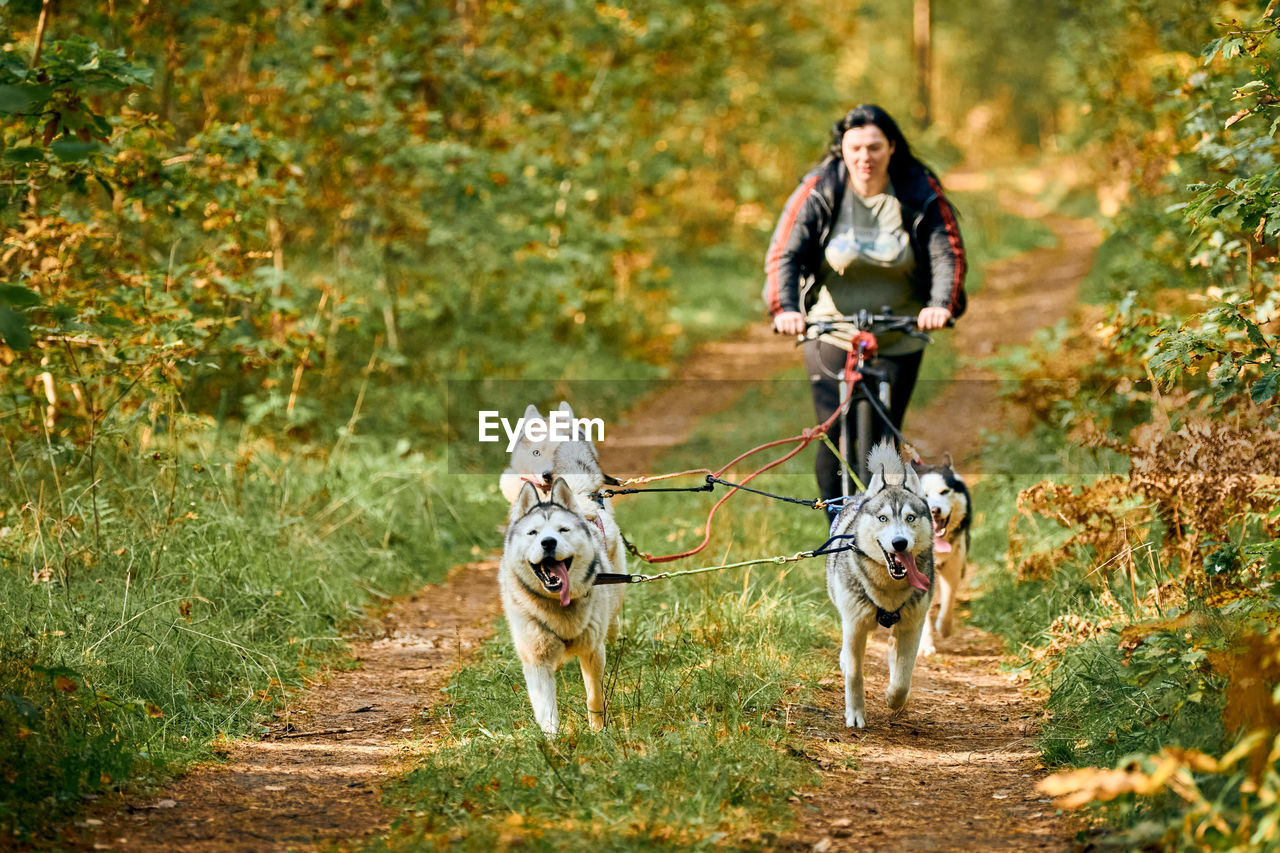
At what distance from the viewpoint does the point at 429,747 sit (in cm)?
424

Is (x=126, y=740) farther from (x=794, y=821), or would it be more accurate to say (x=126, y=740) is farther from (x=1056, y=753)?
(x=1056, y=753)

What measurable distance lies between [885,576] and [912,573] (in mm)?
111

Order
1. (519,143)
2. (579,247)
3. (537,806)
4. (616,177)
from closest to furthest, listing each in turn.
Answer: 1. (537,806)
2. (519,143)
3. (579,247)
4. (616,177)

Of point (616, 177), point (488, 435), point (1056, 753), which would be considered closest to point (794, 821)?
point (1056, 753)

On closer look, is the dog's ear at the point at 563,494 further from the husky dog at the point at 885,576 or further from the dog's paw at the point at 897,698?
the dog's paw at the point at 897,698

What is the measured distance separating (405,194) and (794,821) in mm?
7371

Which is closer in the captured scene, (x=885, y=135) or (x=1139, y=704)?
(x=1139, y=704)

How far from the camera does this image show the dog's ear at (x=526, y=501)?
14.3ft

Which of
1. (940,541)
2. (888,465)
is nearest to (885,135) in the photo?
(888,465)

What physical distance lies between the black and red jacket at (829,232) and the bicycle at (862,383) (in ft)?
0.54

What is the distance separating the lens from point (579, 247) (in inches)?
466

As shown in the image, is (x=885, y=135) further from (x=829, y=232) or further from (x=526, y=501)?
(x=526, y=501)

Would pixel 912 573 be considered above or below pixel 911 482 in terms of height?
below

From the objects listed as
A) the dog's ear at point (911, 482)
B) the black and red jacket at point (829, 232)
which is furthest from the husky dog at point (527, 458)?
the dog's ear at point (911, 482)
